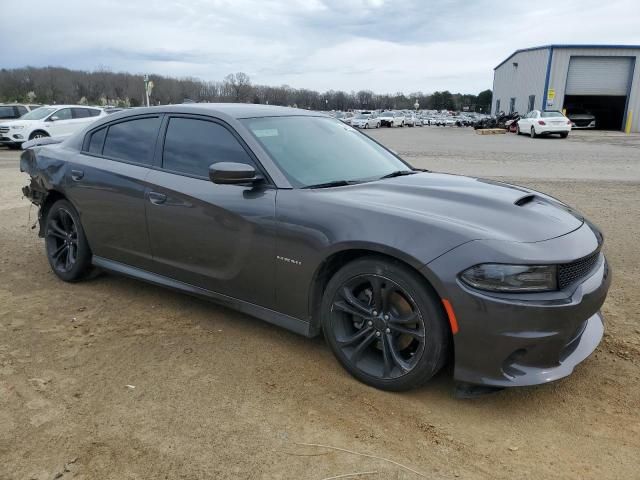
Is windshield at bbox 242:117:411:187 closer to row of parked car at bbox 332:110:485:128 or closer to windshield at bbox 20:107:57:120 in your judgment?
windshield at bbox 20:107:57:120

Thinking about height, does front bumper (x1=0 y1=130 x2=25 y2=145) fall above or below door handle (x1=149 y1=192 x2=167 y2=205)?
below

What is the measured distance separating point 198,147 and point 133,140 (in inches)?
30.9

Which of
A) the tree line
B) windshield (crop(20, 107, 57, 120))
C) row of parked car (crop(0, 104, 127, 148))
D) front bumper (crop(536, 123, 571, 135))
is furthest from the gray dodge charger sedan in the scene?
the tree line

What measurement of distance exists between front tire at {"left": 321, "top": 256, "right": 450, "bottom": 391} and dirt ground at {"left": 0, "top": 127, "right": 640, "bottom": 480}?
140 millimetres

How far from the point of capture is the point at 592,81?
42.8 meters

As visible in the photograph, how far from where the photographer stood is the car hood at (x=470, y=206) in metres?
2.82

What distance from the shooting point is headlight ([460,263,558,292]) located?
2.60 meters

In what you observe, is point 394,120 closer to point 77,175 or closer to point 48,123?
point 48,123

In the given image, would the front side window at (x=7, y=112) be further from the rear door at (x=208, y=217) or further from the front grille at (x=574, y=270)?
the front grille at (x=574, y=270)

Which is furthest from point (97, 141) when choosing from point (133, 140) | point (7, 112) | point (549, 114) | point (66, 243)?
point (549, 114)

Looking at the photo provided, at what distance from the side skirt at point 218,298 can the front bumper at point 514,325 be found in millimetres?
1023

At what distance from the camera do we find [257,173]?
3465mm

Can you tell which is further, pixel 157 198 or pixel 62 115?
pixel 62 115

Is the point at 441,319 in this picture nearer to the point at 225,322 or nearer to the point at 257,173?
the point at 257,173
